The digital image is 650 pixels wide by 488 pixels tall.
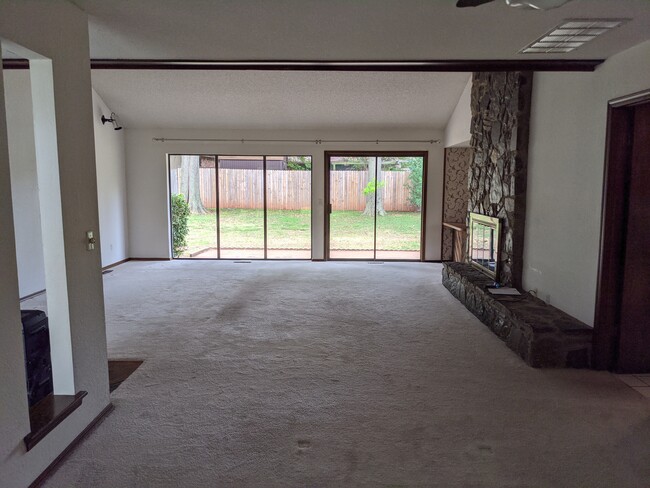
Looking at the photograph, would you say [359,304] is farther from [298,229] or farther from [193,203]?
[193,203]

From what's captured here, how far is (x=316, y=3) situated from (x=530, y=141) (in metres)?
3.01

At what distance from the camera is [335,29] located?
8.75 ft

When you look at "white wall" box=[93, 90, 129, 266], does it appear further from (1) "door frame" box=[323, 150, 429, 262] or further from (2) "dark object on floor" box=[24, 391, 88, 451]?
(2) "dark object on floor" box=[24, 391, 88, 451]

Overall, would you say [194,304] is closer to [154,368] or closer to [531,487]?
[154,368]

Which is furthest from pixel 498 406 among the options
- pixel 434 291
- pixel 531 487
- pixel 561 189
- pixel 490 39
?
pixel 434 291

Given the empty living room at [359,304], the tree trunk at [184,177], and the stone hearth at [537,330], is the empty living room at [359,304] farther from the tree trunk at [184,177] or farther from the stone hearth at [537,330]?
the tree trunk at [184,177]

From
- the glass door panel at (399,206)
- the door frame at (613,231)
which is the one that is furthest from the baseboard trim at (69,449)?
the glass door panel at (399,206)

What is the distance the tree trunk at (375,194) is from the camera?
326 inches

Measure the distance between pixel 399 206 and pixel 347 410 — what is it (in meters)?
5.95

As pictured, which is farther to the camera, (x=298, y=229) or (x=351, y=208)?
(x=298, y=229)

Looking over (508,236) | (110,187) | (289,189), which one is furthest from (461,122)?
(110,187)

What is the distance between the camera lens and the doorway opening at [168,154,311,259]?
831 cm

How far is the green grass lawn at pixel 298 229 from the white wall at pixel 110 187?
3.90ft

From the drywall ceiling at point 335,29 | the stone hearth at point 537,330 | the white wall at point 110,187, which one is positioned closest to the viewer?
the drywall ceiling at point 335,29
